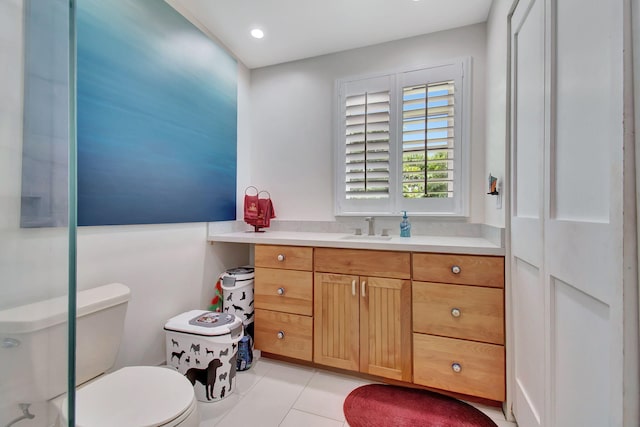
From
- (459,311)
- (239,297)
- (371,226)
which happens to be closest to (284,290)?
(239,297)

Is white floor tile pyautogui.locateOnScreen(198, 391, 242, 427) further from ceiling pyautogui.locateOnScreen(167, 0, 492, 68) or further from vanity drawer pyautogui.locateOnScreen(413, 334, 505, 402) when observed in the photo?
ceiling pyautogui.locateOnScreen(167, 0, 492, 68)

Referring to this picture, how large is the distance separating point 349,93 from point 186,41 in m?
1.28

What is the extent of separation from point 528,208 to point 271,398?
169 cm

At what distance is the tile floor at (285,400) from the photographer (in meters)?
1.39

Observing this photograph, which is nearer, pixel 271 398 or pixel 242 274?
pixel 271 398

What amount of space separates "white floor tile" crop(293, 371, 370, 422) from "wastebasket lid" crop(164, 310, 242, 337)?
0.59 metres

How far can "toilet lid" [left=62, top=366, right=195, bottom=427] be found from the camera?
888 millimetres

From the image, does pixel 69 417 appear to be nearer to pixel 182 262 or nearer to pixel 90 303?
pixel 90 303

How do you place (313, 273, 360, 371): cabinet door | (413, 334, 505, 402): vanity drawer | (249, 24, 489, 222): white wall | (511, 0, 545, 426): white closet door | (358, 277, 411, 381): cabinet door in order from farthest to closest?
1. (249, 24, 489, 222): white wall
2. (313, 273, 360, 371): cabinet door
3. (358, 277, 411, 381): cabinet door
4. (413, 334, 505, 402): vanity drawer
5. (511, 0, 545, 426): white closet door

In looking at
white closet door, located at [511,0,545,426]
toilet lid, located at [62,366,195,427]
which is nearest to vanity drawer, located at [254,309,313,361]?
toilet lid, located at [62,366,195,427]

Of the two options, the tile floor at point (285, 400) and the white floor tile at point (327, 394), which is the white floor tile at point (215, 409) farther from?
the white floor tile at point (327, 394)

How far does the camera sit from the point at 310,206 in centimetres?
244

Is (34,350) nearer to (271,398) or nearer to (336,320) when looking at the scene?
(271,398)

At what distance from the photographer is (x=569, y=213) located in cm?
80
